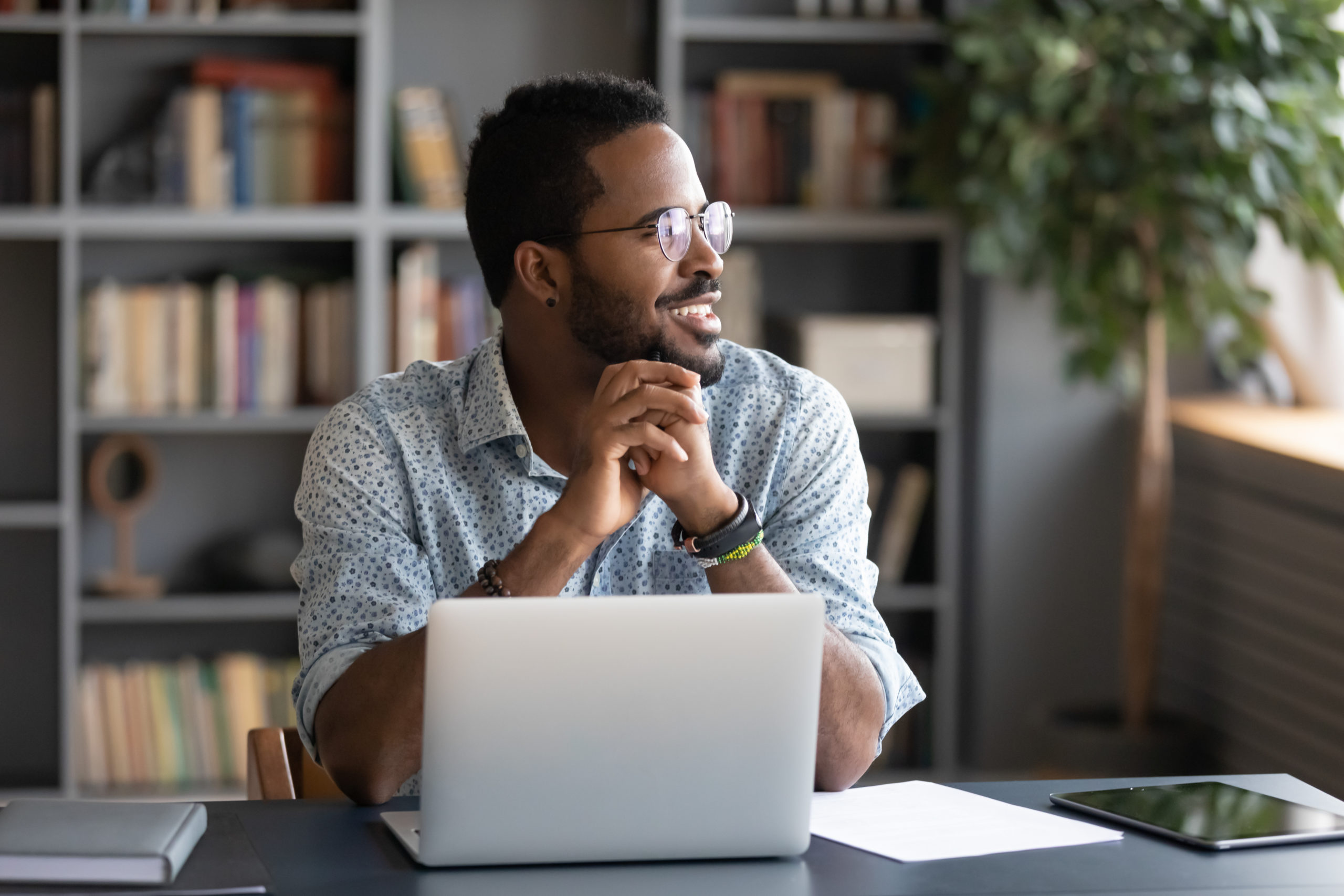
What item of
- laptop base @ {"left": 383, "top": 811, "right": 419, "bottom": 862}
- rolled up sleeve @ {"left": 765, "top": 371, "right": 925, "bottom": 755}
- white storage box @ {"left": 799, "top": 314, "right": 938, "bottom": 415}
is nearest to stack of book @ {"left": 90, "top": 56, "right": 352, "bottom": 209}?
white storage box @ {"left": 799, "top": 314, "right": 938, "bottom": 415}

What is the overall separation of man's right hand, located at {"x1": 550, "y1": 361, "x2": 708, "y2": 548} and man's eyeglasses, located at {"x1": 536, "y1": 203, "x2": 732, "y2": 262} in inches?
9.1

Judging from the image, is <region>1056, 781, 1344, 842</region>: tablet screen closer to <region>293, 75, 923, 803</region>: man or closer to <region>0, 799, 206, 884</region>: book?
<region>293, 75, 923, 803</region>: man

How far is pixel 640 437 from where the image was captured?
1.46 m

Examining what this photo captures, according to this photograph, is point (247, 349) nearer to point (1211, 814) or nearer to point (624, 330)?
point (624, 330)

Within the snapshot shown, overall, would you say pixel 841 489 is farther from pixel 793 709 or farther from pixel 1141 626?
pixel 1141 626

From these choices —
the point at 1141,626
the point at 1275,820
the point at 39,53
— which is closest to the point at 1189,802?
the point at 1275,820

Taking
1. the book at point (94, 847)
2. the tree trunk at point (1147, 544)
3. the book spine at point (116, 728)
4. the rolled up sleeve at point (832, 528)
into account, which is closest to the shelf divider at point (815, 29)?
the tree trunk at point (1147, 544)

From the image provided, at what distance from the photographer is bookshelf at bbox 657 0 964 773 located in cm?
348

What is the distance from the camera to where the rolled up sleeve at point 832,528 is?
1609 mm

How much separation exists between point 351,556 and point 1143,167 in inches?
76.3

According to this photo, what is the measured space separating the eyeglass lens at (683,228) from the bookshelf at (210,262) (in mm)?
1805

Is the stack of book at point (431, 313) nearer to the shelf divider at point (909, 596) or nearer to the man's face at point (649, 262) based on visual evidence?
the shelf divider at point (909, 596)

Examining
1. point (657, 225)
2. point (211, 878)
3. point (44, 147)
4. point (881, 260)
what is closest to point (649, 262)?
point (657, 225)

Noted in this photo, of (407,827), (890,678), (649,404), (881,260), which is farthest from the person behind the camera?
(881,260)
